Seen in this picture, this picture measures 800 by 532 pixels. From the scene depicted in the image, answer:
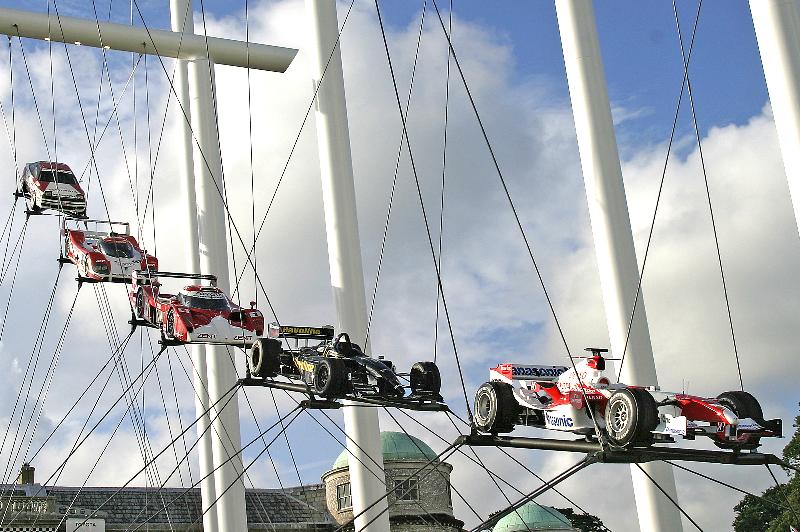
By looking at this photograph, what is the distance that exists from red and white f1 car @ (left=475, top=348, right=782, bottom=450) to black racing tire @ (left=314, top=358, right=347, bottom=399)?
8.88ft

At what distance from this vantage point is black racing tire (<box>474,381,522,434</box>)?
36.8 ft

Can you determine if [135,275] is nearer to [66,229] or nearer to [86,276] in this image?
[86,276]

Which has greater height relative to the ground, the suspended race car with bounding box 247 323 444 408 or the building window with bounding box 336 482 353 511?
the building window with bounding box 336 482 353 511

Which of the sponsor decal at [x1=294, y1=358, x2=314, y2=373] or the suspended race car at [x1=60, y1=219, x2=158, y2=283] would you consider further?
the suspended race car at [x1=60, y1=219, x2=158, y2=283]

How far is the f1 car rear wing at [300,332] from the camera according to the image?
16.7m

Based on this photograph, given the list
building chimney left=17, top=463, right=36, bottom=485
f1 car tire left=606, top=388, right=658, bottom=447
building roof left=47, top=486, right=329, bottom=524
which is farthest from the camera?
building chimney left=17, top=463, right=36, bottom=485

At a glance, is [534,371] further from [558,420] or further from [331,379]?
[331,379]

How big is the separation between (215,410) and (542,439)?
45.3 feet

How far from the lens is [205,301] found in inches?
772

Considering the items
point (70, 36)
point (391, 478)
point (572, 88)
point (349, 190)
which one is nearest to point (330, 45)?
point (349, 190)

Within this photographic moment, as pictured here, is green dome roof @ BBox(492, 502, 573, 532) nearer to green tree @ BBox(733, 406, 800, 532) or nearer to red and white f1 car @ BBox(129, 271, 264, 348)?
green tree @ BBox(733, 406, 800, 532)

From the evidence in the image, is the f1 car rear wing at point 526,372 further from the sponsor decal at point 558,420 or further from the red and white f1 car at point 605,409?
the sponsor decal at point 558,420

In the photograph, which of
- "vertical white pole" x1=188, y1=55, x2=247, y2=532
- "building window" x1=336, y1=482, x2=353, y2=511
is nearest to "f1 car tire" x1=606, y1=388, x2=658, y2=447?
"vertical white pole" x1=188, y1=55, x2=247, y2=532

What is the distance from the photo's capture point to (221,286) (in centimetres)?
2314
